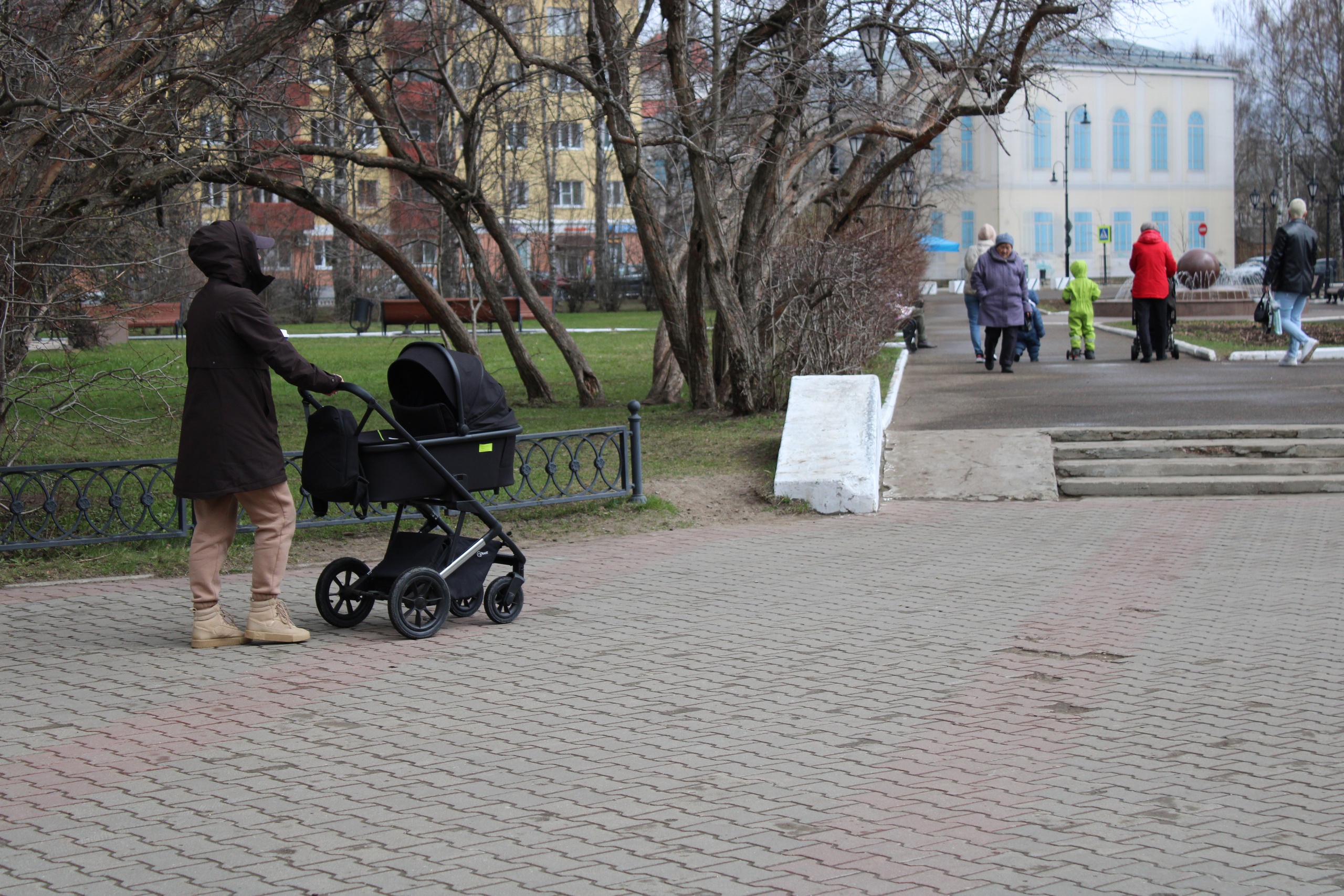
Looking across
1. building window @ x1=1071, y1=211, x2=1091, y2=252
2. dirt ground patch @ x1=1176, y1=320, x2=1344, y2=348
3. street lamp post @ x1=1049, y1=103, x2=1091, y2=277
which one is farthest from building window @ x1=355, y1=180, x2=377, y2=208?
building window @ x1=1071, y1=211, x2=1091, y2=252

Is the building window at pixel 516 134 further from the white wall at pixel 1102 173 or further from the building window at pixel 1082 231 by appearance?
the building window at pixel 1082 231

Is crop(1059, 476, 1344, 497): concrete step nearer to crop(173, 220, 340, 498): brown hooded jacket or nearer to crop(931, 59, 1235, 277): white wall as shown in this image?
crop(173, 220, 340, 498): brown hooded jacket

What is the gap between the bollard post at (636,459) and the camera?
9.91 meters

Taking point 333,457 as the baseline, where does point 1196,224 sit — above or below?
above

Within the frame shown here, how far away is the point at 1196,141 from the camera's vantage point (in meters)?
71.2

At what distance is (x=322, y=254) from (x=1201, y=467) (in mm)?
47063

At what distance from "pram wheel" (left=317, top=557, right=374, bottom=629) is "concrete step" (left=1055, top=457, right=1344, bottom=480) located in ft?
20.8

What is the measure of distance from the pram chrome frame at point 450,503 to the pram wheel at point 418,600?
74 millimetres

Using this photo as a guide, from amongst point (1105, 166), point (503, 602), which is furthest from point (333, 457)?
point (1105, 166)

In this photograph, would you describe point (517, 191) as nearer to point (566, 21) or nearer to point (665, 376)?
point (566, 21)

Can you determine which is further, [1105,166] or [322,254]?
[1105,166]

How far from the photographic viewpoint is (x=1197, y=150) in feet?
235

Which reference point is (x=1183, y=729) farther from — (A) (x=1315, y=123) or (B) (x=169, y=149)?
(A) (x=1315, y=123)

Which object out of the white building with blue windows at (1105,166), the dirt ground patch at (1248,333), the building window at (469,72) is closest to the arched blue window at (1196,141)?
the white building with blue windows at (1105,166)
